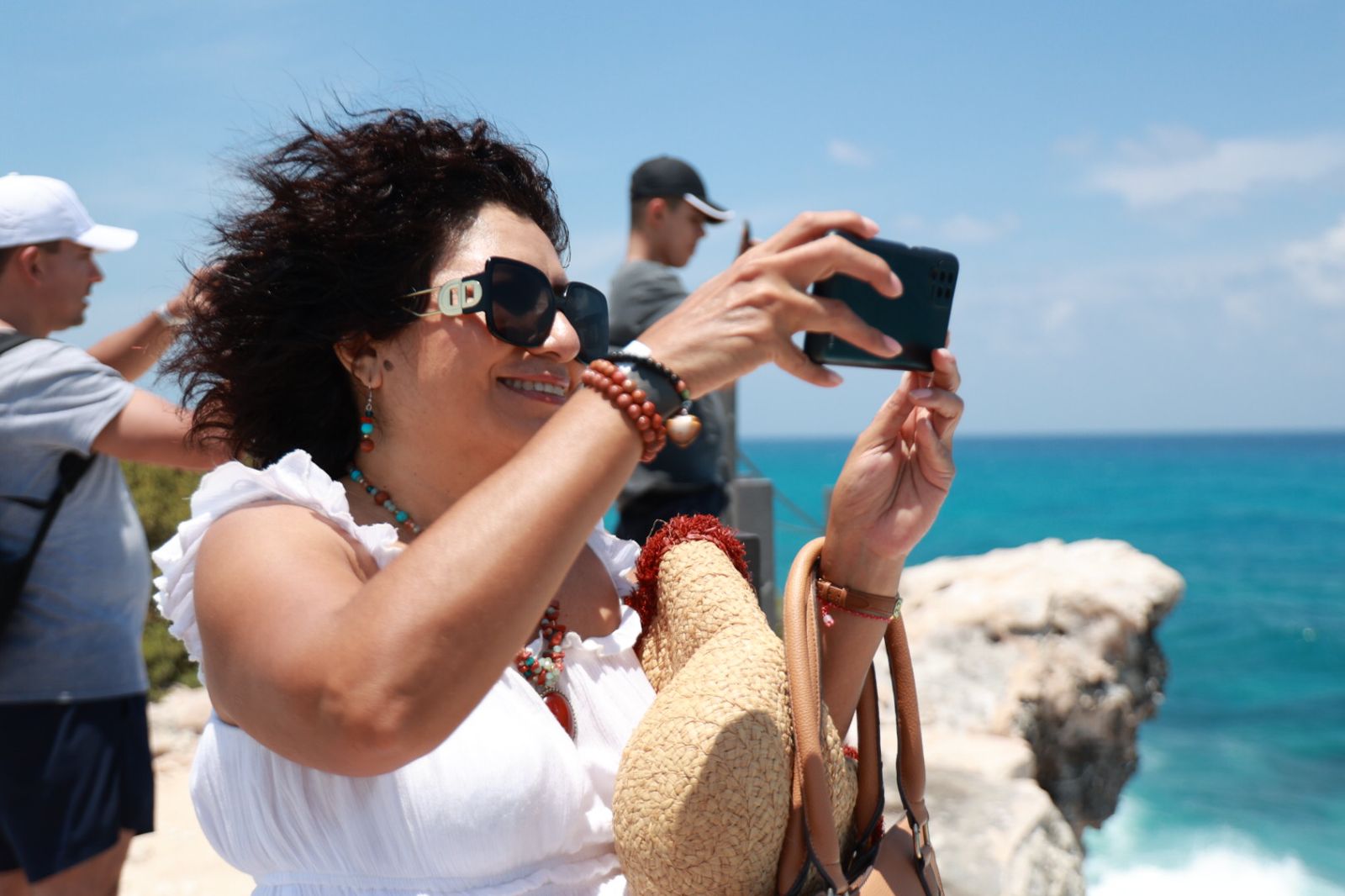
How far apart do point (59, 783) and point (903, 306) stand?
260 cm

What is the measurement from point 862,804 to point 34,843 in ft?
7.52

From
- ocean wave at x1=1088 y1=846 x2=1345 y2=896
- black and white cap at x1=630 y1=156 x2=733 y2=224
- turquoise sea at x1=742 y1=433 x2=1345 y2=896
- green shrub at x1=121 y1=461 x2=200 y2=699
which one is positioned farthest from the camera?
turquoise sea at x1=742 y1=433 x2=1345 y2=896

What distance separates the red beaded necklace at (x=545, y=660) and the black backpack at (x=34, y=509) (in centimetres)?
153

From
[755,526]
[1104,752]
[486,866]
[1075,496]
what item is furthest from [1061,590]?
[1075,496]

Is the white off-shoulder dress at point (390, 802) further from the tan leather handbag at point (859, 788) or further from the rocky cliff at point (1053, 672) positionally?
the rocky cliff at point (1053, 672)

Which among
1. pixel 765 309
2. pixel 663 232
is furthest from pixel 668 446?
pixel 765 309

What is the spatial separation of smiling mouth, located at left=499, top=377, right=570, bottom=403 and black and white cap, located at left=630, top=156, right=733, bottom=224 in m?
3.31

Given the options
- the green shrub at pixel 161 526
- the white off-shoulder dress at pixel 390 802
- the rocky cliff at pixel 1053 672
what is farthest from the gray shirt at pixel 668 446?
the green shrub at pixel 161 526

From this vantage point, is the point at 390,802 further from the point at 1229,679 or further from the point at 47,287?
the point at 1229,679

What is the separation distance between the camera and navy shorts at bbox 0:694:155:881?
111 inches

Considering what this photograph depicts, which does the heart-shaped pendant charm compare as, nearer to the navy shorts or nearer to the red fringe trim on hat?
the red fringe trim on hat

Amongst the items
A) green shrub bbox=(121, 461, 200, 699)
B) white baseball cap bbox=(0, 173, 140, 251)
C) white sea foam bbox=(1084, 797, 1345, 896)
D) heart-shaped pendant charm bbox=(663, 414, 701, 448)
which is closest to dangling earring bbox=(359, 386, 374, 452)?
heart-shaped pendant charm bbox=(663, 414, 701, 448)

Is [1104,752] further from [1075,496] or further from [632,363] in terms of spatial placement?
[1075,496]

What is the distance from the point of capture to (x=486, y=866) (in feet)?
4.95
